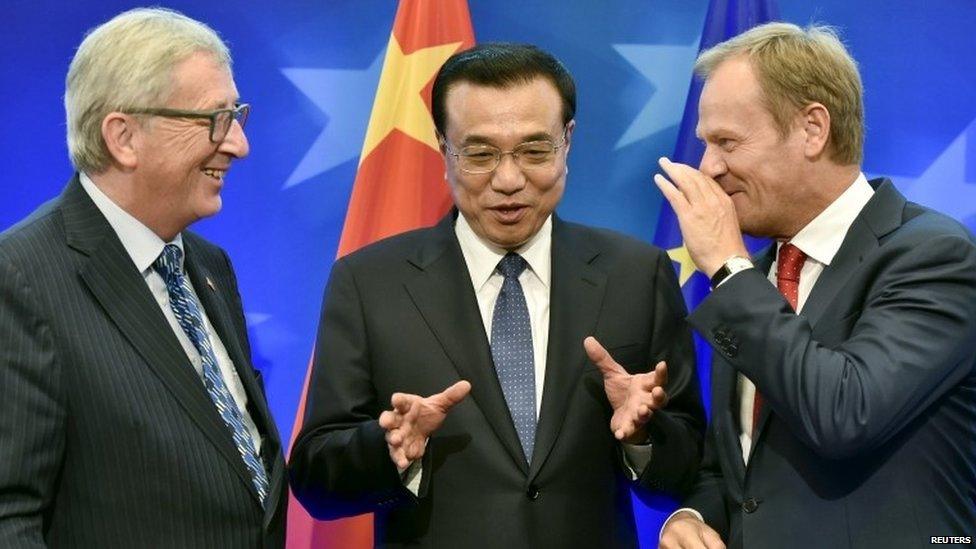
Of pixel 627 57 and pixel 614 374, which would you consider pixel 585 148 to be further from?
pixel 614 374

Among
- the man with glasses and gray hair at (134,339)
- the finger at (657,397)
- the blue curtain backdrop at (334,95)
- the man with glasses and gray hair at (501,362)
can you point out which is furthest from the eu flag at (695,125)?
the man with glasses and gray hair at (134,339)

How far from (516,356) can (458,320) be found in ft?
0.52

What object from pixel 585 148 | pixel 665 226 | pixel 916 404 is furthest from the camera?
pixel 585 148

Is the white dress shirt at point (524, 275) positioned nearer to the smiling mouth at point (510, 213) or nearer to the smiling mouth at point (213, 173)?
the smiling mouth at point (510, 213)

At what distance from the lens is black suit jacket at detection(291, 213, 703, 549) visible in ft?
9.01

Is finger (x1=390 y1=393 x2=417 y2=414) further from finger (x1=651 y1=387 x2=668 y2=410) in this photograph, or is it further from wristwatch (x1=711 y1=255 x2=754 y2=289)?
wristwatch (x1=711 y1=255 x2=754 y2=289)

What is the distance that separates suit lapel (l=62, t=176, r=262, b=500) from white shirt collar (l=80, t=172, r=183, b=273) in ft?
0.15

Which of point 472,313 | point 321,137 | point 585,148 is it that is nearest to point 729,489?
point 472,313

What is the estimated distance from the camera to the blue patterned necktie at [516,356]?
2811mm

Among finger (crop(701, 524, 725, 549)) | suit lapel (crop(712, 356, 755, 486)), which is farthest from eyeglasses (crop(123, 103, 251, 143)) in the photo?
finger (crop(701, 524, 725, 549))

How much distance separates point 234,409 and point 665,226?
6.18ft

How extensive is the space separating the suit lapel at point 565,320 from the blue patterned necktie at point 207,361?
60 cm

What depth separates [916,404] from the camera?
2332 mm

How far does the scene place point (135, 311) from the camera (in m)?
2.49
